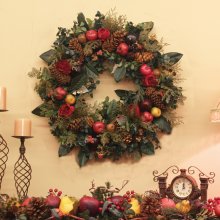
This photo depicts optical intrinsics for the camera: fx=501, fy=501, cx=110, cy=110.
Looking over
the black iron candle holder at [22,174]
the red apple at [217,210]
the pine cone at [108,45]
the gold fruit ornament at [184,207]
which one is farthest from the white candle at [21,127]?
the red apple at [217,210]

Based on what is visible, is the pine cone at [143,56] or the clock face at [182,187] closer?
the clock face at [182,187]

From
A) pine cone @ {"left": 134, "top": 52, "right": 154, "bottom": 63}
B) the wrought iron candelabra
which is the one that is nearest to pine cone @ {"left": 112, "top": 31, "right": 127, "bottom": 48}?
pine cone @ {"left": 134, "top": 52, "right": 154, "bottom": 63}

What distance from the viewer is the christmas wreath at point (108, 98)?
2.38 metres

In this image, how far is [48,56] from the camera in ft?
8.16

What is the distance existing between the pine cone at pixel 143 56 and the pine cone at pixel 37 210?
2.92 feet

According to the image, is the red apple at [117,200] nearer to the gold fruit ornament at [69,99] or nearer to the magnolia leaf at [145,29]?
the gold fruit ornament at [69,99]

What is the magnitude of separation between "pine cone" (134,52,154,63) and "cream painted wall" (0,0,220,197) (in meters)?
0.15

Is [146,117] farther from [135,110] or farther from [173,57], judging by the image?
[173,57]

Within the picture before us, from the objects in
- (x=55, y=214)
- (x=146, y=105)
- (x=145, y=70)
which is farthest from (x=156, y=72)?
(x=55, y=214)

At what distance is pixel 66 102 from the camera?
241cm

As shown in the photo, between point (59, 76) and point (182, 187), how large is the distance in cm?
78

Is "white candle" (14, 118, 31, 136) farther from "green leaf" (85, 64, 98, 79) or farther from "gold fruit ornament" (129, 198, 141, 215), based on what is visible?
"gold fruit ornament" (129, 198, 141, 215)

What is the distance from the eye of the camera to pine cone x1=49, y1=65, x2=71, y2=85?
240 cm

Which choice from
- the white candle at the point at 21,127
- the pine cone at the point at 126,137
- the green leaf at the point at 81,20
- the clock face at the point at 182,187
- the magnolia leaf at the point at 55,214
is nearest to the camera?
the magnolia leaf at the point at 55,214
